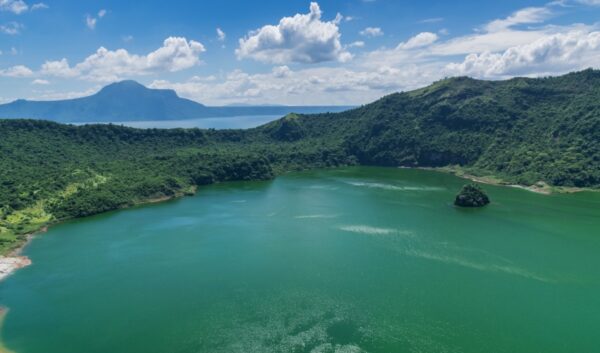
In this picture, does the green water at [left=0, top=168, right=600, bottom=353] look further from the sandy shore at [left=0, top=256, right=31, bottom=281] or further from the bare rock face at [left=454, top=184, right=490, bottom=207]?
the bare rock face at [left=454, top=184, right=490, bottom=207]

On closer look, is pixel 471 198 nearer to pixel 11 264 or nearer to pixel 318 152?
pixel 11 264

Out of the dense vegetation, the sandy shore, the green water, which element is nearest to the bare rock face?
the green water

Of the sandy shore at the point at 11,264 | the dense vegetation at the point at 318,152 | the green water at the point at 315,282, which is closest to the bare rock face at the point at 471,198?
the green water at the point at 315,282

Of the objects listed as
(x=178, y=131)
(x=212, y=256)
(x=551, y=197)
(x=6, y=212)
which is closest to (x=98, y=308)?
(x=212, y=256)

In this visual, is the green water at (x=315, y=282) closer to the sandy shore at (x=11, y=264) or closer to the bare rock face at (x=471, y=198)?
the sandy shore at (x=11, y=264)

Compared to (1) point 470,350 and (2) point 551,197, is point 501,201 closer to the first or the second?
(2) point 551,197
